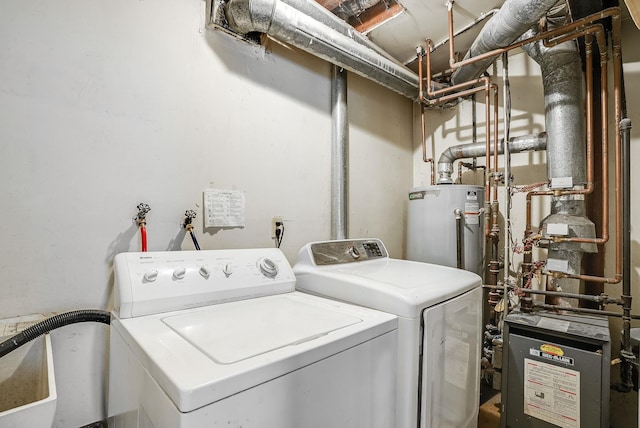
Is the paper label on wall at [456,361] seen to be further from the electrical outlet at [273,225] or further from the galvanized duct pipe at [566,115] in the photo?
the galvanized duct pipe at [566,115]

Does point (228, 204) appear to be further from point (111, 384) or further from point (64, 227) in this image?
point (111, 384)

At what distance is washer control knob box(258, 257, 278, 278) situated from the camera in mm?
1352

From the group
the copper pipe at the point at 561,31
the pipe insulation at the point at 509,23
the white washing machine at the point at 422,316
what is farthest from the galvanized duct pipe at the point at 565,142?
the white washing machine at the point at 422,316

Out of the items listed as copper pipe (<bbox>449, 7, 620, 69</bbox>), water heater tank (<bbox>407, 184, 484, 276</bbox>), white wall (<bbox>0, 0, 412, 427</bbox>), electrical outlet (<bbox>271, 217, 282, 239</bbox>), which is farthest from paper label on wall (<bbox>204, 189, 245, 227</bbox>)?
copper pipe (<bbox>449, 7, 620, 69</bbox>)

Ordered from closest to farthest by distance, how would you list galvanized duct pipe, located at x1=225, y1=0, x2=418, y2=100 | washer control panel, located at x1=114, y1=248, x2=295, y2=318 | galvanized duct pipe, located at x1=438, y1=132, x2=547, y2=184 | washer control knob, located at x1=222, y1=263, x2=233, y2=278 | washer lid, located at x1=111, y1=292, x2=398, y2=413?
washer lid, located at x1=111, y1=292, x2=398, y2=413
washer control panel, located at x1=114, y1=248, x2=295, y2=318
washer control knob, located at x1=222, y1=263, x2=233, y2=278
galvanized duct pipe, located at x1=225, y1=0, x2=418, y2=100
galvanized duct pipe, located at x1=438, y1=132, x2=547, y2=184

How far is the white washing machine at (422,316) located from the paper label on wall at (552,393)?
266 millimetres

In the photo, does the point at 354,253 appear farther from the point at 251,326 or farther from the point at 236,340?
the point at 236,340

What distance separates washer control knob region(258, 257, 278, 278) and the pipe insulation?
5.44 feet

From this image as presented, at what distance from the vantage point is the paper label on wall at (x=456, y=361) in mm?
1169

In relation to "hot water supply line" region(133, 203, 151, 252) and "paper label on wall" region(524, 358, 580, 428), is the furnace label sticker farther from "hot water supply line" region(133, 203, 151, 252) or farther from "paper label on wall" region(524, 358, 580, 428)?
"hot water supply line" region(133, 203, 151, 252)

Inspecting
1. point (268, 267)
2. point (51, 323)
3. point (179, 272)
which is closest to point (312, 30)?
point (268, 267)

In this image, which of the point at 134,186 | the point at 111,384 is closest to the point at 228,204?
the point at 134,186

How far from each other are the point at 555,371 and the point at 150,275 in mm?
1809

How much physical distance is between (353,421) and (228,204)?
108cm
